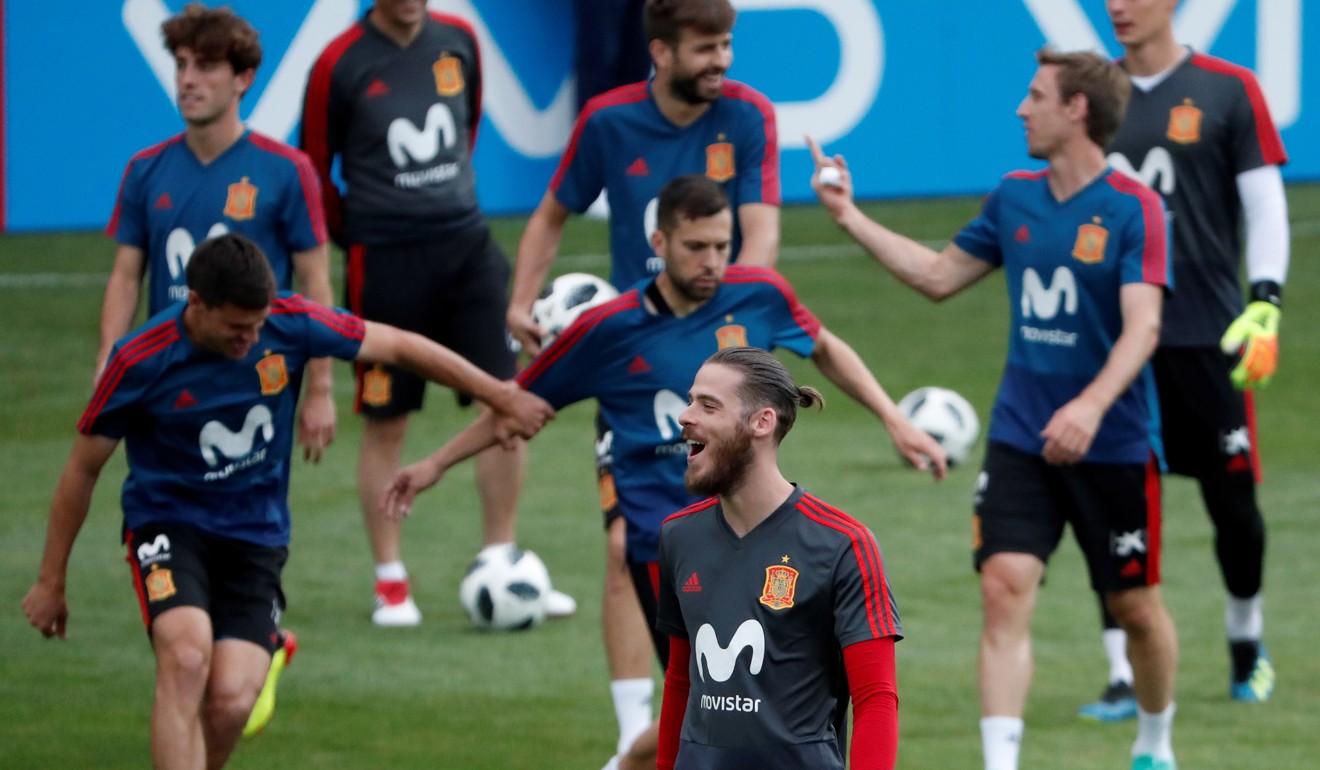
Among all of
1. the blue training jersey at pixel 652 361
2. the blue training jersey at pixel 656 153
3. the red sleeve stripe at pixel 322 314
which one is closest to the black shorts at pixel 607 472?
the blue training jersey at pixel 652 361

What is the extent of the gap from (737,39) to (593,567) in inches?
332

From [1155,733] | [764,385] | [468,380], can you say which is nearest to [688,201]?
[468,380]

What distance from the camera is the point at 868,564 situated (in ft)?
14.3

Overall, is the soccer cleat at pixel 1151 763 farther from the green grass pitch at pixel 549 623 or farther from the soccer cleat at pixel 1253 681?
the soccer cleat at pixel 1253 681

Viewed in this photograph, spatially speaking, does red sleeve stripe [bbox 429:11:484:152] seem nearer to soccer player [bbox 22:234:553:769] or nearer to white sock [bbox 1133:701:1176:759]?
soccer player [bbox 22:234:553:769]

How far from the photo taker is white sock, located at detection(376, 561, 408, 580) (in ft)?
28.1

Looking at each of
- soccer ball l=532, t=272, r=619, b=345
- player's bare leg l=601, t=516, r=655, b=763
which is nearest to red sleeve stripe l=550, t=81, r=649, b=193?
soccer ball l=532, t=272, r=619, b=345

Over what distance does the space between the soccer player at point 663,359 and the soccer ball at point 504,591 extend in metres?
2.07

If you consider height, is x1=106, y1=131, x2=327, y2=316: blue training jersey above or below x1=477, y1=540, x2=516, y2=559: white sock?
above

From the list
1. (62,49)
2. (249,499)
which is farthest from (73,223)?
(249,499)

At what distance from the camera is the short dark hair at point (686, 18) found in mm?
6930

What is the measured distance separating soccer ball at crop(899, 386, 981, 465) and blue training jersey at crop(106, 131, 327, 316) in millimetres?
4144

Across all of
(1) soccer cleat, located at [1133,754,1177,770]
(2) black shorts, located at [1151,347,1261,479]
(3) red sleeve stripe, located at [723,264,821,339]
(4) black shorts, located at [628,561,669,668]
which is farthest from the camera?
(2) black shorts, located at [1151,347,1261,479]

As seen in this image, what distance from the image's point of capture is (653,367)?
20.3 feet
